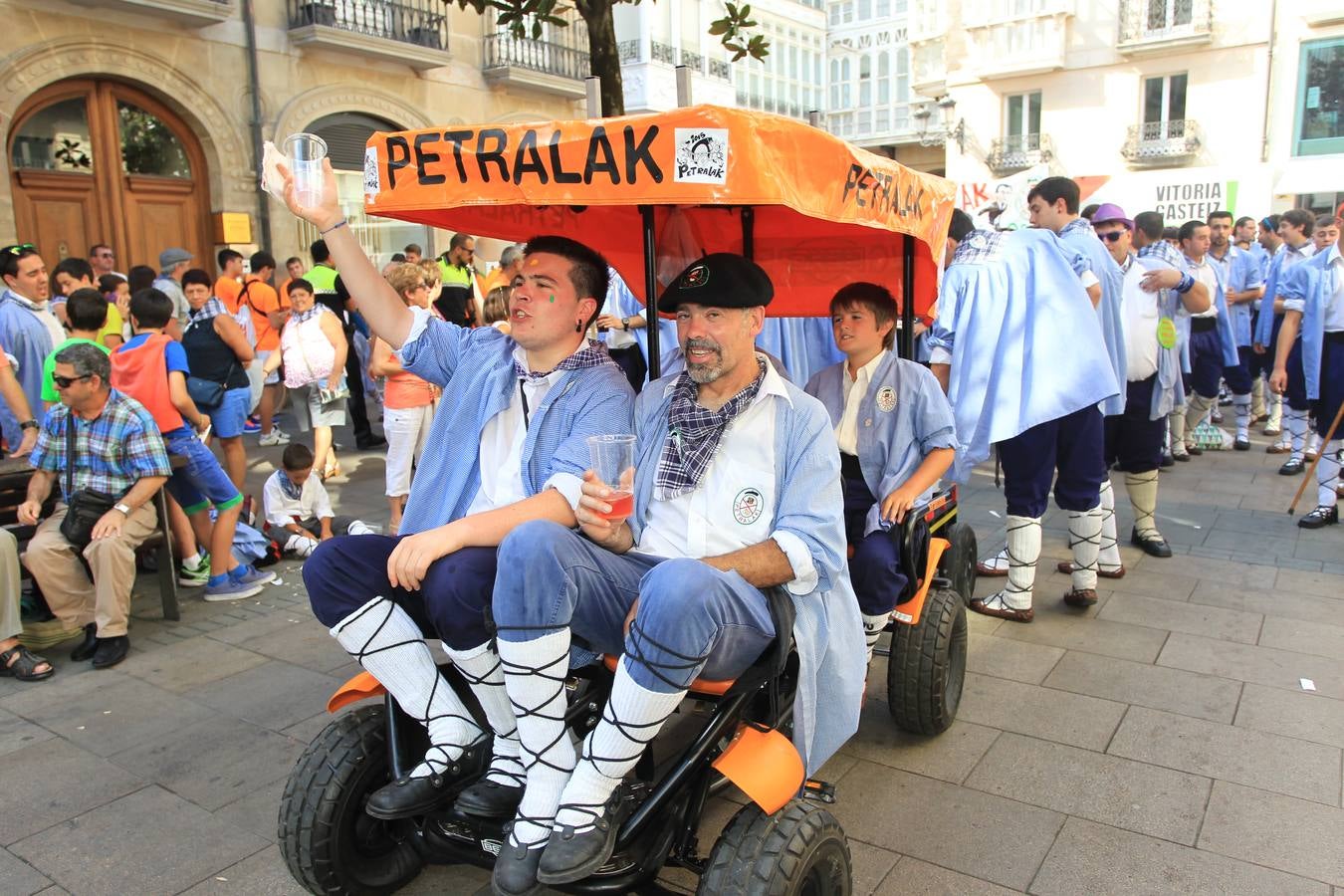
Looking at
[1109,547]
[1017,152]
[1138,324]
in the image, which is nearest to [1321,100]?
[1017,152]

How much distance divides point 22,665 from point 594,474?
361 cm

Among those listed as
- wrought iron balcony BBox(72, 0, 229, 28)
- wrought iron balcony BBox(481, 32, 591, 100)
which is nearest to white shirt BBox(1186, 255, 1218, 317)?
wrought iron balcony BBox(481, 32, 591, 100)

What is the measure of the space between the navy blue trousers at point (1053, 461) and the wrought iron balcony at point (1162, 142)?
26.3 m

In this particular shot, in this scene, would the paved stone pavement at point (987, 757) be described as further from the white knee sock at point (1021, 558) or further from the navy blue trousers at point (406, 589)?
the navy blue trousers at point (406, 589)

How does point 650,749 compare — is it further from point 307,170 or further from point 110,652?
point 110,652

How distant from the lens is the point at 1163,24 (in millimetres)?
27641

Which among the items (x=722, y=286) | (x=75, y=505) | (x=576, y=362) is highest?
(x=722, y=286)

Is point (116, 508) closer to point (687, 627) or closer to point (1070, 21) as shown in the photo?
point (687, 627)

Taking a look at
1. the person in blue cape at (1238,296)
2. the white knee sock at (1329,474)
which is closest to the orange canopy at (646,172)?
the white knee sock at (1329,474)

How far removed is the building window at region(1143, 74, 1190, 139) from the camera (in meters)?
27.8

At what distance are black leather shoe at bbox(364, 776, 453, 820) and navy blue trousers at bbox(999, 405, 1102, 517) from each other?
3379 millimetres

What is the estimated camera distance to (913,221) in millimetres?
3199

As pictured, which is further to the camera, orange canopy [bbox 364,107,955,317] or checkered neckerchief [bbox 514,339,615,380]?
checkered neckerchief [bbox 514,339,615,380]

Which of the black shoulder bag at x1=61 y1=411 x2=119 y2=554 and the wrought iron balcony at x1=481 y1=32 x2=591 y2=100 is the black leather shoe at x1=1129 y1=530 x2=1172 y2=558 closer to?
the black shoulder bag at x1=61 y1=411 x2=119 y2=554
